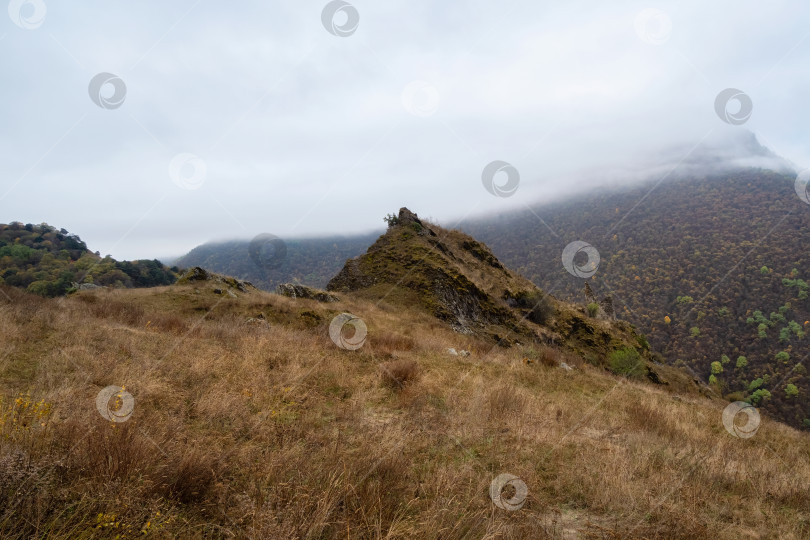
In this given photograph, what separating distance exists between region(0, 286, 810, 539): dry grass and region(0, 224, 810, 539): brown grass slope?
2 centimetres

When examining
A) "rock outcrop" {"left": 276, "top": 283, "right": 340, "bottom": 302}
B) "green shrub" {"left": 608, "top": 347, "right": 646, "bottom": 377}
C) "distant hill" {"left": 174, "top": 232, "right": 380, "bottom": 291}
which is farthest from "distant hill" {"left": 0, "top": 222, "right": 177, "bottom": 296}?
"distant hill" {"left": 174, "top": 232, "right": 380, "bottom": 291}

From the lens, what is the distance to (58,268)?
1651 inches

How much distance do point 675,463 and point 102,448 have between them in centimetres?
661

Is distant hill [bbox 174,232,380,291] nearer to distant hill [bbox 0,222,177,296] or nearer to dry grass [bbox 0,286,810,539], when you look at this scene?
distant hill [bbox 0,222,177,296]

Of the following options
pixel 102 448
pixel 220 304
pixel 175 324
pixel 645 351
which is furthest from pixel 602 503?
pixel 645 351

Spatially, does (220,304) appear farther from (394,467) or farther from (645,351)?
(645,351)

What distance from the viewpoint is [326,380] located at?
276 inches

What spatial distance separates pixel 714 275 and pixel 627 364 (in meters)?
130

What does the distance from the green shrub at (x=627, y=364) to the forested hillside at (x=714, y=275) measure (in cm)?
3888

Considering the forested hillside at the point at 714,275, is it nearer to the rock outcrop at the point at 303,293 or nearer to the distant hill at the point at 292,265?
the rock outcrop at the point at 303,293

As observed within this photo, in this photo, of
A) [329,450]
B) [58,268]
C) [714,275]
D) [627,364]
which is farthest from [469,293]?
[714,275]

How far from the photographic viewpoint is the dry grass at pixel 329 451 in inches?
99.0

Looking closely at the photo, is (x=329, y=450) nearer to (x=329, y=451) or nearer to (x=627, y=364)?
(x=329, y=451)

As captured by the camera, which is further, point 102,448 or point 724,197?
point 724,197
